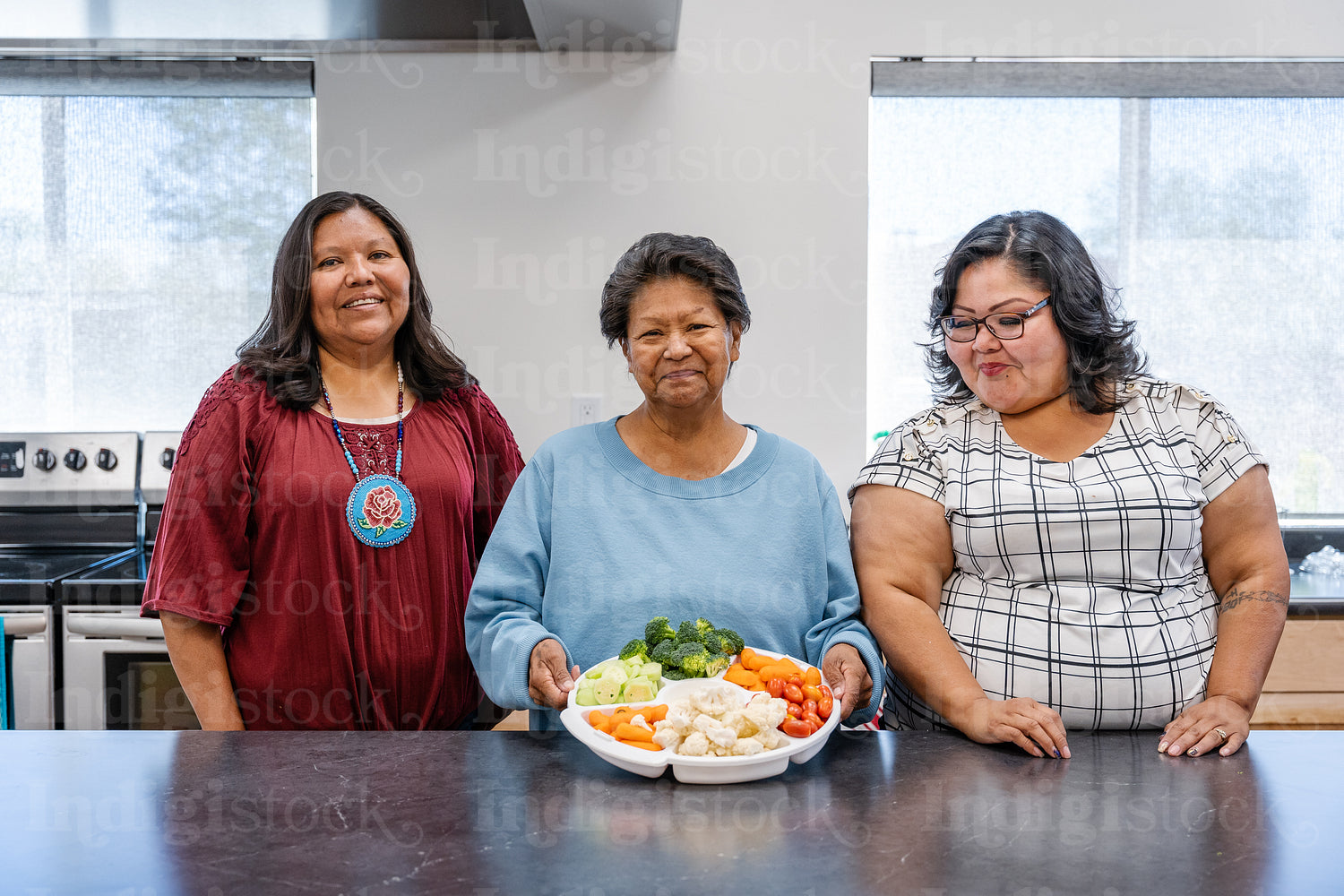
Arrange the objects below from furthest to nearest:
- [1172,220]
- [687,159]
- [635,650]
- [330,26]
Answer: [1172,220]
[687,159]
[330,26]
[635,650]

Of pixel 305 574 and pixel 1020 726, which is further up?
pixel 305 574

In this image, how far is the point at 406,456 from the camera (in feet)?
4.60

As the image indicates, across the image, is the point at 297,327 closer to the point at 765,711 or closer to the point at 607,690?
the point at 607,690

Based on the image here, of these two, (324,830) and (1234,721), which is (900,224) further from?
(324,830)

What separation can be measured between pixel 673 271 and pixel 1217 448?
783mm

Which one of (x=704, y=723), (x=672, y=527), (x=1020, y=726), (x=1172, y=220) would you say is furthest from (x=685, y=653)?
(x=1172, y=220)

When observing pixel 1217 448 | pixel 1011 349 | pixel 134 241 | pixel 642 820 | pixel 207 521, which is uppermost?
pixel 134 241

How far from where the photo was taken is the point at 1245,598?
1219 mm

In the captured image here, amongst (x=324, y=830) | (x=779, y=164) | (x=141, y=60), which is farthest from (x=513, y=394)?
(x=324, y=830)

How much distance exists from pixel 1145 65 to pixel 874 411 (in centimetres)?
119

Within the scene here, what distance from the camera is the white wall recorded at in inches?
96.1

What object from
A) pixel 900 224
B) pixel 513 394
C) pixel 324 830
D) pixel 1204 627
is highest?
pixel 900 224

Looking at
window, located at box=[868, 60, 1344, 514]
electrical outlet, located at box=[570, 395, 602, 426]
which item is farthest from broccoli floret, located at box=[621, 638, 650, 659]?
window, located at box=[868, 60, 1344, 514]

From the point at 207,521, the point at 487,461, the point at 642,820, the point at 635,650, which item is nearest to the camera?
the point at 642,820
